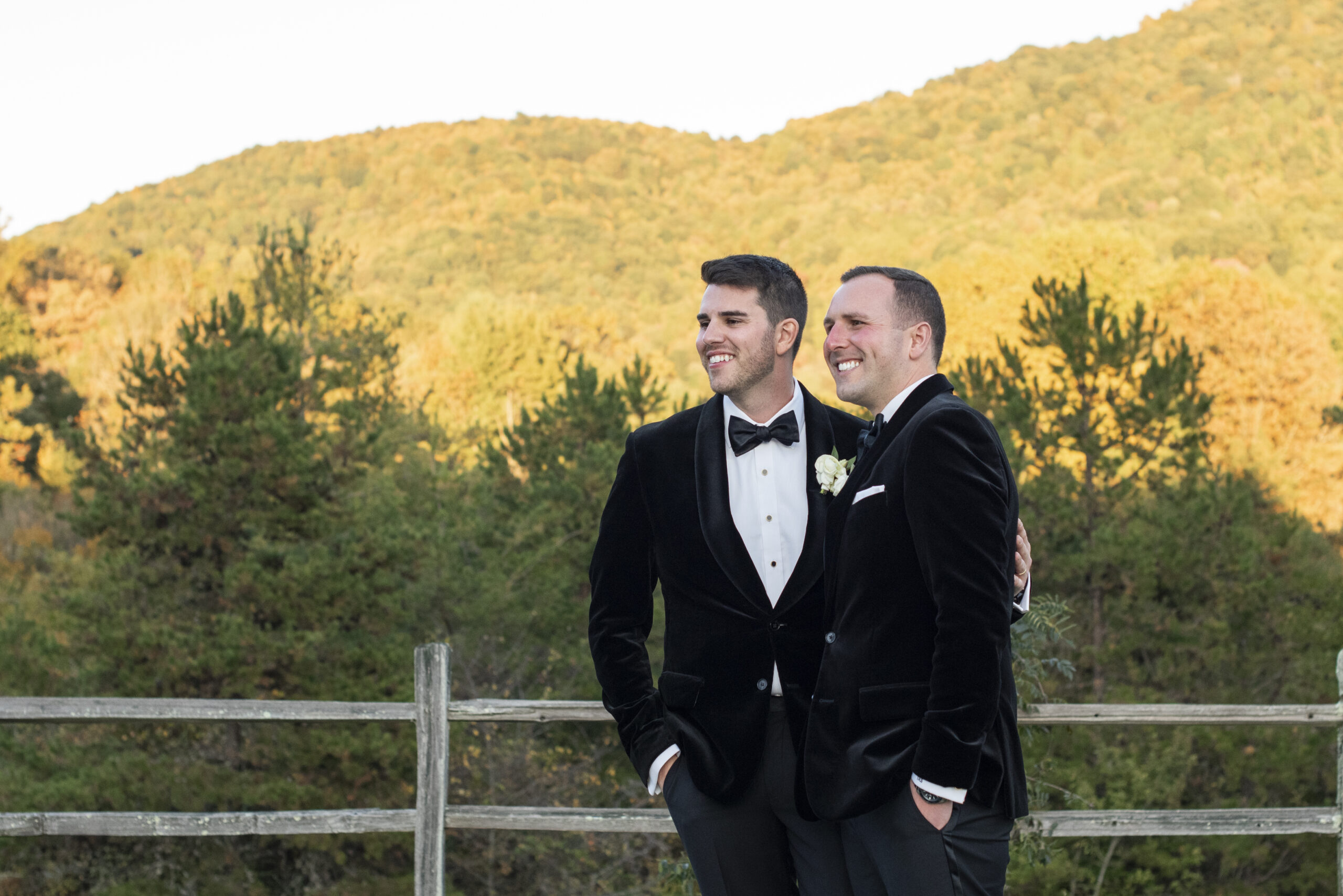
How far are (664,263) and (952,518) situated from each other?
60855 millimetres

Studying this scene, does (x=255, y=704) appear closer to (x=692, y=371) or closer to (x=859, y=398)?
(x=859, y=398)

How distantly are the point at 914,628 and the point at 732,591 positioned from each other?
0.45m

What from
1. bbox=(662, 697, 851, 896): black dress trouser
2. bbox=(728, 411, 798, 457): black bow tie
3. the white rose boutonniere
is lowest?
bbox=(662, 697, 851, 896): black dress trouser

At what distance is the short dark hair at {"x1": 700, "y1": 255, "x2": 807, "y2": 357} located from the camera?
241 centimetres

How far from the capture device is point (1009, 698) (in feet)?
6.75

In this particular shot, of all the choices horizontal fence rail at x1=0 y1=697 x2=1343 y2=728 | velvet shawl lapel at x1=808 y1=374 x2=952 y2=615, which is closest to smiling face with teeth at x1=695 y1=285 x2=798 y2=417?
velvet shawl lapel at x1=808 y1=374 x2=952 y2=615

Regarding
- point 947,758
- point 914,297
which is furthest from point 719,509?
point 947,758

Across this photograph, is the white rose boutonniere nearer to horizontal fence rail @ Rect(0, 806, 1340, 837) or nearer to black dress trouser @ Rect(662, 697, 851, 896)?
black dress trouser @ Rect(662, 697, 851, 896)

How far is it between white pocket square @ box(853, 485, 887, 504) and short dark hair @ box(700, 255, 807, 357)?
473 mm

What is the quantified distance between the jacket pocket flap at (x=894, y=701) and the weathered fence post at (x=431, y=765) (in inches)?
89.3

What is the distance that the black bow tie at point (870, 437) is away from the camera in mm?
2109

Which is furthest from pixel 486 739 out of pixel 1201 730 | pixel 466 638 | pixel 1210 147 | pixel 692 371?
pixel 1210 147

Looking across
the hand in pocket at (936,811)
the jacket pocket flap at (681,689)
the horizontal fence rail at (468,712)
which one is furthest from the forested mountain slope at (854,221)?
the hand in pocket at (936,811)

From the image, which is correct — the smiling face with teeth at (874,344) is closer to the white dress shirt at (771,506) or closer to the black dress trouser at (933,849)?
the white dress shirt at (771,506)
